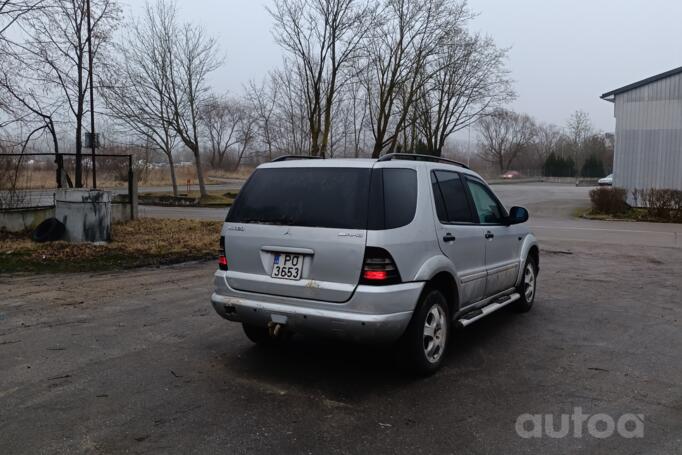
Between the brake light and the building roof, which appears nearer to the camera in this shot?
the brake light

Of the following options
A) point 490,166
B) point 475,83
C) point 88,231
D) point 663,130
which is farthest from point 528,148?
point 88,231

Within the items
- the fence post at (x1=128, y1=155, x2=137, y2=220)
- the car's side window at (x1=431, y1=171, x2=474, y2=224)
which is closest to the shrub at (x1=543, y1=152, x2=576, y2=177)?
the fence post at (x1=128, y1=155, x2=137, y2=220)

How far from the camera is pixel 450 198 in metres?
5.23

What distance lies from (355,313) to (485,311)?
1.87 metres

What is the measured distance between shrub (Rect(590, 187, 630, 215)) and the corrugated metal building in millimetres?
1553

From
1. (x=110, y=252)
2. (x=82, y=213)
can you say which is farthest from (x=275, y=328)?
(x=82, y=213)

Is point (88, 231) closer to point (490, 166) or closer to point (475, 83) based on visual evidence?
point (475, 83)

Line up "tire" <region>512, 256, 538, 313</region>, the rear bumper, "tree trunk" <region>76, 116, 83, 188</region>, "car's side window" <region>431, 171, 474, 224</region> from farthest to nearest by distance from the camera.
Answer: "tree trunk" <region>76, 116, 83, 188</region> < "tire" <region>512, 256, 538, 313</region> < "car's side window" <region>431, 171, 474, 224</region> < the rear bumper

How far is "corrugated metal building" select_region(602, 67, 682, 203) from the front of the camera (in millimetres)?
24016

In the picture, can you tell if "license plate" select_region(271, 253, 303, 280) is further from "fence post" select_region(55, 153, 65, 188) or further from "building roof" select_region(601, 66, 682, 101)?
"building roof" select_region(601, 66, 682, 101)

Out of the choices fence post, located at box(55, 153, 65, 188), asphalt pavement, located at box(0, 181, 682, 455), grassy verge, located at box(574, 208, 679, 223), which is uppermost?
fence post, located at box(55, 153, 65, 188)

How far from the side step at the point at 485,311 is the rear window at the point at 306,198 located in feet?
4.90

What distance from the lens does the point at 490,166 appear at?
99.8 meters

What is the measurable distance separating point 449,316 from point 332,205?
1.46m
